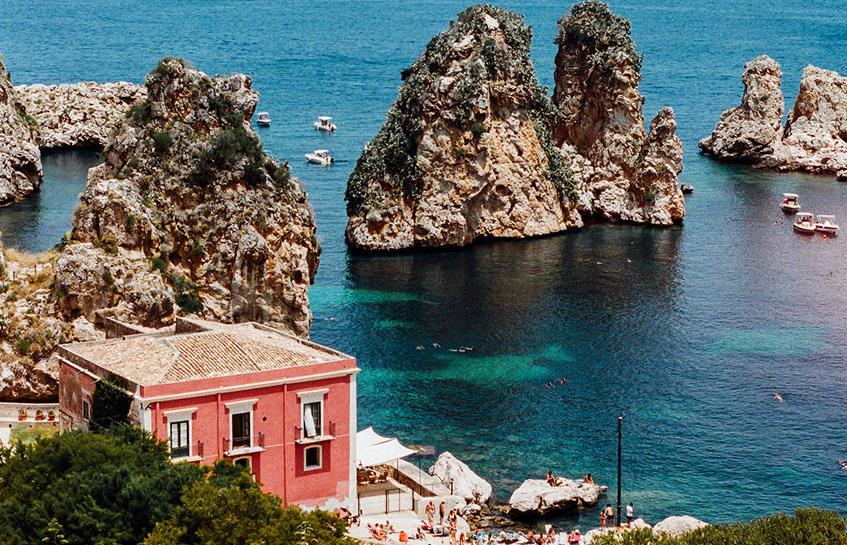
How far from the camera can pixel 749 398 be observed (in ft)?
314

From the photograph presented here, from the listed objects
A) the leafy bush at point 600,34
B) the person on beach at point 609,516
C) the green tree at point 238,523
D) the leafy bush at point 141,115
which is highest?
the leafy bush at point 600,34

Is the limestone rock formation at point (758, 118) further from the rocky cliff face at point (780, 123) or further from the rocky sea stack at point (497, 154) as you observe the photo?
the rocky sea stack at point (497, 154)

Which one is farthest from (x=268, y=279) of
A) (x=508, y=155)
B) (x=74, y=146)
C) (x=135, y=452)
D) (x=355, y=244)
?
(x=74, y=146)

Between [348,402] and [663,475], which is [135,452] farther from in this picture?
[663,475]

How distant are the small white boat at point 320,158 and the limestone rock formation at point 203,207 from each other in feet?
244

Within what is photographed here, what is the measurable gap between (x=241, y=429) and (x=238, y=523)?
12831 millimetres

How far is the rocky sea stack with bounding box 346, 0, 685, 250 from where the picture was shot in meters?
138

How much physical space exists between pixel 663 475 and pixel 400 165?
6054cm

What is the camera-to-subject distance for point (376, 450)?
77.6 meters

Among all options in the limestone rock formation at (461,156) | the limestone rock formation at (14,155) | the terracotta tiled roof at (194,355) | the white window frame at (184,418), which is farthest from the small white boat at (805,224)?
the white window frame at (184,418)

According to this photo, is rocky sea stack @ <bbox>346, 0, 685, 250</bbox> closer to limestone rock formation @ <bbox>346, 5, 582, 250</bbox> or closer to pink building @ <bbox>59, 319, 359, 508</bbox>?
limestone rock formation @ <bbox>346, 5, 582, 250</bbox>

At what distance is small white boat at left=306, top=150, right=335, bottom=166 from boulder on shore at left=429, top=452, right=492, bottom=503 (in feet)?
308

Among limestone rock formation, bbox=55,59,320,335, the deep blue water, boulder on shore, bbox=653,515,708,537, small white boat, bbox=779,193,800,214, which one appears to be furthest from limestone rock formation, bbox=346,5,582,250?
boulder on shore, bbox=653,515,708,537

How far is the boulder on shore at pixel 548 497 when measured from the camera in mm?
77688
